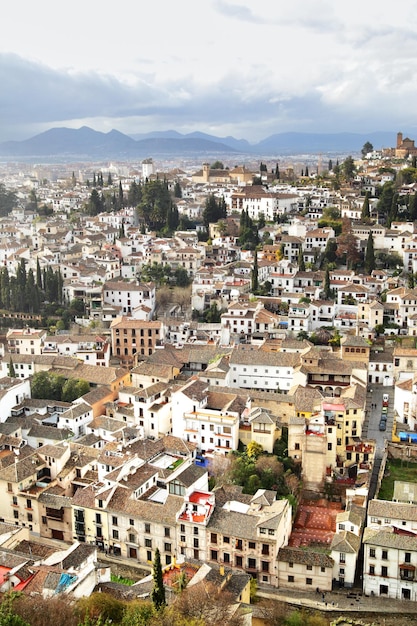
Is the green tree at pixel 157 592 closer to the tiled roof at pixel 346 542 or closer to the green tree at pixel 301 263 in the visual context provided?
the tiled roof at pixel 346 542

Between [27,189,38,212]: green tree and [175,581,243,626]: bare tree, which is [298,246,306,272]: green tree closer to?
[175,581,243,626]: bare tree

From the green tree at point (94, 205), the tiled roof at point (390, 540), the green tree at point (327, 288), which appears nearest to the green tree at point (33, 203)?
the green tree at point (94, 205)

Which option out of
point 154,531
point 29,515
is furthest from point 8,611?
point 29,515

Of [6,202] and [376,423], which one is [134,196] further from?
[376,423]

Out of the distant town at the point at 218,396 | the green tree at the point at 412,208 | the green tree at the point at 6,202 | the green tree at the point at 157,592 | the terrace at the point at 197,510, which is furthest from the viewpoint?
the green tree at the point at 6,202

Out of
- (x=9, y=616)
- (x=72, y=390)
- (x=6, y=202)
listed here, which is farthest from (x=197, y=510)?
(x=6, y=202)

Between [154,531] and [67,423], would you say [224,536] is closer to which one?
[154,531]

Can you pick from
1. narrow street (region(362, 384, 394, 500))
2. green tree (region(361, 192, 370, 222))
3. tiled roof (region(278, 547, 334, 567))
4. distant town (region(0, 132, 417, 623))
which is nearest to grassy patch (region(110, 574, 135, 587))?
distant town (region(0, 132, 417, 623))
